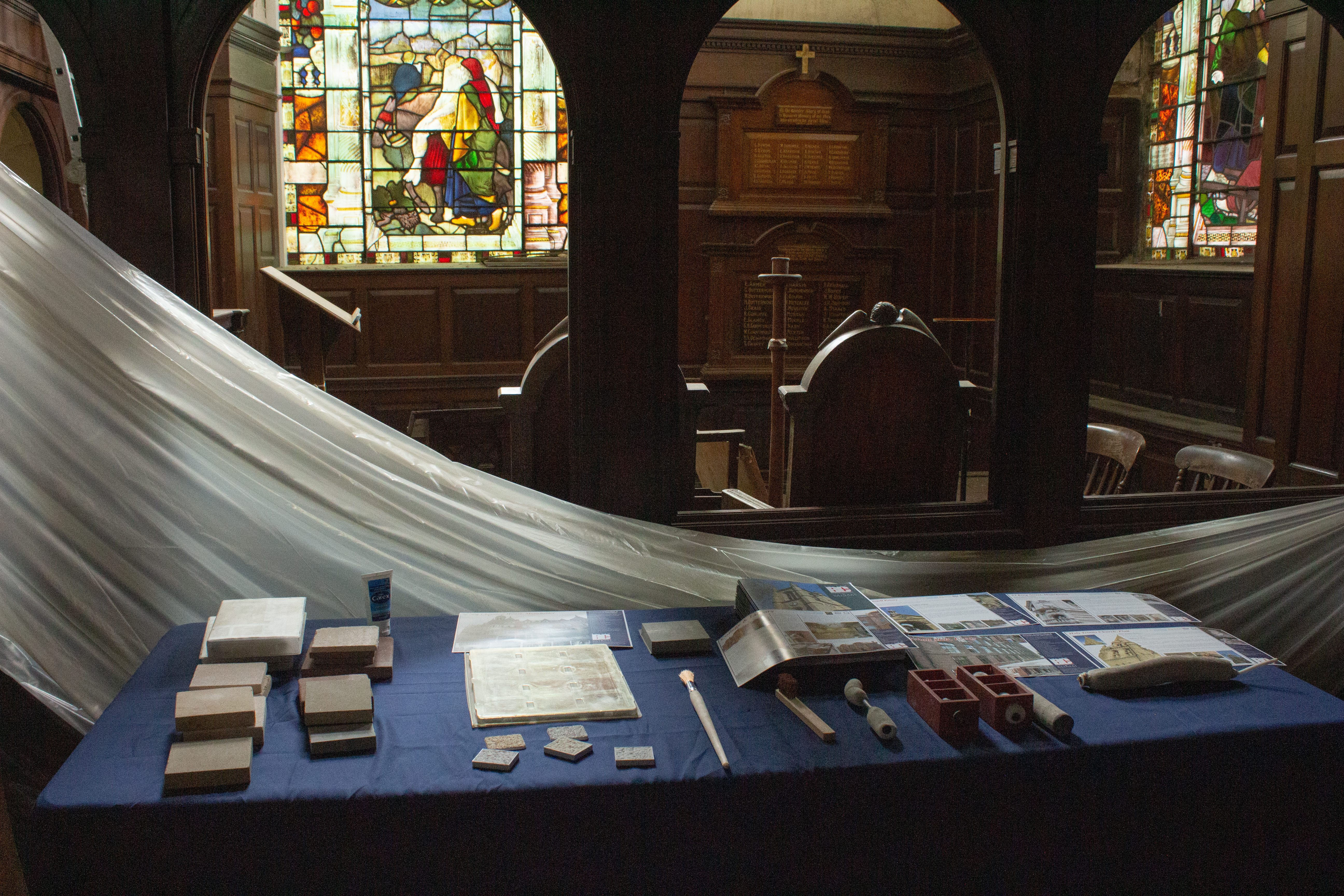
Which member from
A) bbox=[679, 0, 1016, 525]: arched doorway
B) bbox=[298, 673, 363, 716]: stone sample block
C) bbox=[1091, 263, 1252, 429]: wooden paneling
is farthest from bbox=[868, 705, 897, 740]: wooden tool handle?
bbox=[679, 0, 1016, 525]: arched doorway

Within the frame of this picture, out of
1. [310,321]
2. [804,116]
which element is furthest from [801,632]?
[804,116]

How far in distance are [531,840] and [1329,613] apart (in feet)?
7.54

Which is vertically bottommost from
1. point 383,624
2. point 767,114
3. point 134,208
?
point 383,624

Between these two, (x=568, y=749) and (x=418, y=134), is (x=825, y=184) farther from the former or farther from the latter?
(x=568, y=749)

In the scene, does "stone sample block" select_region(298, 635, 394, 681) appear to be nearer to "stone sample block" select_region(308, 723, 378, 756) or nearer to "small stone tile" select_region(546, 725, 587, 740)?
"stone sample block" select_region(308, 723, 378, 756)

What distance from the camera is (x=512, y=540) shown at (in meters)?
2.66

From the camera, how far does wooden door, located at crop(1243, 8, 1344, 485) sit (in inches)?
176

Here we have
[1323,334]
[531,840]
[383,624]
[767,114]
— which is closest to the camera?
[531,840]

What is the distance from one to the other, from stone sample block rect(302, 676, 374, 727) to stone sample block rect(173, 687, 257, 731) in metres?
0.03

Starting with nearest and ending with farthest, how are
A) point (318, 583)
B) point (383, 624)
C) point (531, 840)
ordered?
point (531, 840), point (383, 624), point (318, 583)

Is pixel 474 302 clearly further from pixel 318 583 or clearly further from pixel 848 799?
pixel 848 799

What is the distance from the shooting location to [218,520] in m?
2.45

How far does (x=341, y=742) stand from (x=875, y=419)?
7.07ft

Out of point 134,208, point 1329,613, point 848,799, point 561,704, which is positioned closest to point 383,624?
point 561,704
